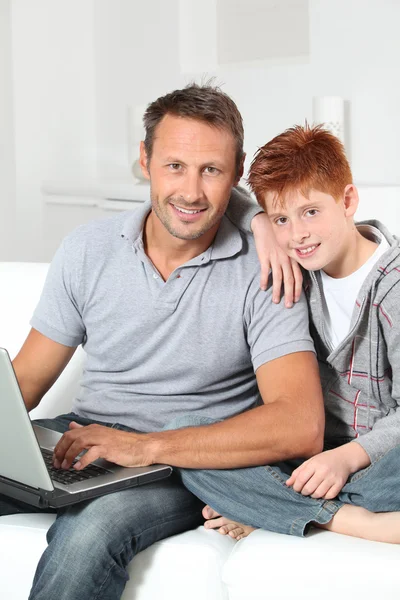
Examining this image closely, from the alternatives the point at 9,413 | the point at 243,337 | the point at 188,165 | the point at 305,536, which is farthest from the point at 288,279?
the point at 9,413

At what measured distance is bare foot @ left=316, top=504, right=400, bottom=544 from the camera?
5.28 ft

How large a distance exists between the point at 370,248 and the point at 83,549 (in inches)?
32.5

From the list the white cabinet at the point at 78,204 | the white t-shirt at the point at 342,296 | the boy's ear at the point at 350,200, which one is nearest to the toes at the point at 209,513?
the white t-shirt at the point at 342,296

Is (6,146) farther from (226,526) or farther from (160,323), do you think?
(226,526)

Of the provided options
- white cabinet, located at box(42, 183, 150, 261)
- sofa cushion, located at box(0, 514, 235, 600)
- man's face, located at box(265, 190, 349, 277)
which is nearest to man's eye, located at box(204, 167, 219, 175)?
man's face, located at box(265, 190, 349, 277)

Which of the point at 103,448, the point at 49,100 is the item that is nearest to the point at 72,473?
the point at 103,448

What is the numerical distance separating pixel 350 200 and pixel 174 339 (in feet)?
1.51

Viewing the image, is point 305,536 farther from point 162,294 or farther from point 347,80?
point 347,80

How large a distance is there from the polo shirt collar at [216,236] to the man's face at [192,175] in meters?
0.05

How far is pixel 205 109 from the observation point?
1936 mm

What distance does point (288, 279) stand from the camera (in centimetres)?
191

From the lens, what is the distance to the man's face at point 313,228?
1.86 metres

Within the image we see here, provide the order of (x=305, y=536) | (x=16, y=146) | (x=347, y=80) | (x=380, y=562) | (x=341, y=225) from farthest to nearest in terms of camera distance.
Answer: (x=16, y=146), (x=347, y=80), (x=341, y=225), (x=305, y=536), (x=380, y=562)

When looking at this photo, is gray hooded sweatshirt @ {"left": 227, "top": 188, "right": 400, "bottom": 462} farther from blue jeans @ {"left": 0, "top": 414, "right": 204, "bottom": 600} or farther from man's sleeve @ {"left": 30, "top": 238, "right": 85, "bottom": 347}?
man's sleeve @ {"left": 30, "top": 238, "right": 85, "bottom": 347}
